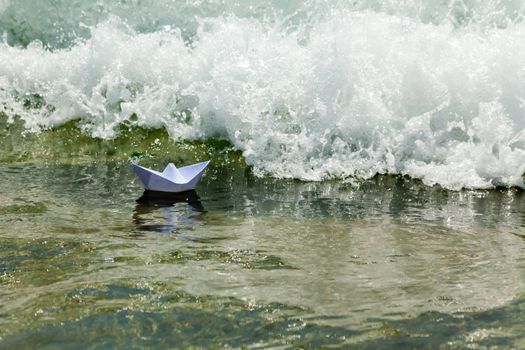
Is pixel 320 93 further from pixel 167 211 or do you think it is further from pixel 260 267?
pixel 260 267

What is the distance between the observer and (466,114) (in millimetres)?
5480

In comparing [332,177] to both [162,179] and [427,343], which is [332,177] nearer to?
[162,179]

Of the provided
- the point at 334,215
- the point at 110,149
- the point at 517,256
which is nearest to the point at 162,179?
the point at 334,215

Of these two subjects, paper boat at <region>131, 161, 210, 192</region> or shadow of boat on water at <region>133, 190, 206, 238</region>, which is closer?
shadow of boat on water at <region>133, 190, 206, 238</region>

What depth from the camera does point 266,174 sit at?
5.23 metres

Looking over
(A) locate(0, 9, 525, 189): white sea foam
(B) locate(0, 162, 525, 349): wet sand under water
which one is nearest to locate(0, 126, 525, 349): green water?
(B) locate(0, 162, 525, 349): wet sand under water

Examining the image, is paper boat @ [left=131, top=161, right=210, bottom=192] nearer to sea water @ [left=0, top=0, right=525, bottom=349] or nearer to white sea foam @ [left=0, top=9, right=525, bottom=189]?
sea water @ [left=0, top=0, right=525, bottom=349]

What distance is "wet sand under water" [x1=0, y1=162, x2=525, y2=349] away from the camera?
229 centimetres

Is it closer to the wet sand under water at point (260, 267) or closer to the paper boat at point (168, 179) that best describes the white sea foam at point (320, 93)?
the wet sand under water at point (260, 267)

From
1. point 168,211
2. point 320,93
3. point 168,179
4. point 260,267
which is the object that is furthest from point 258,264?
point 320,93

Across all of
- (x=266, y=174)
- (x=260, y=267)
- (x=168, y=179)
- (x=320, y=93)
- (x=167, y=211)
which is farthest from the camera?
(x=320, y=93)

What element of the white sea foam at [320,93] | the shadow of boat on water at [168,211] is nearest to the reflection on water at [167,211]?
the shadow of boat on water at [168,211]

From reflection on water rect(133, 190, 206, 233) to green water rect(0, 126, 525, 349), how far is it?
0.02 m

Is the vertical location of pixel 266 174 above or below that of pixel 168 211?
above
